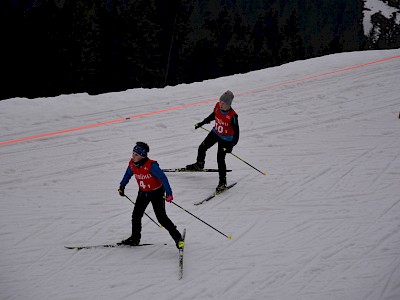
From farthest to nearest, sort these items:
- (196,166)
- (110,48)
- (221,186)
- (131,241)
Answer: (110,48) < (196,166) < (221,186) < (131,241)

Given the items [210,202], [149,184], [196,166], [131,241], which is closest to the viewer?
[149,184]

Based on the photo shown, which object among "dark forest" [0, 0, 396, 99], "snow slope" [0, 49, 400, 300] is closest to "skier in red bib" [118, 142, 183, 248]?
"snow slope" [0, 49, 400, 300]

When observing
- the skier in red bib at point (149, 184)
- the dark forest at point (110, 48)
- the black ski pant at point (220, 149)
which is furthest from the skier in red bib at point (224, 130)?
the dark forest at point (110, 48)

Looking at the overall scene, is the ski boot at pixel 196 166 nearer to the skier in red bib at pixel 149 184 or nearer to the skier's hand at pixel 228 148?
the skier's hand at pixel 228 148

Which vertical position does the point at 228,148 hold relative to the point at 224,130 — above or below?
below

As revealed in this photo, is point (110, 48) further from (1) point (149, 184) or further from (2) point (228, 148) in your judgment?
(1) point (149, 184)

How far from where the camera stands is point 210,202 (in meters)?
7.19

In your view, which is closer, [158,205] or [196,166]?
[158,205]

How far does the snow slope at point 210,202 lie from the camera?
17.3 feet

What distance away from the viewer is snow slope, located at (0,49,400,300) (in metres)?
Answer: 5.26

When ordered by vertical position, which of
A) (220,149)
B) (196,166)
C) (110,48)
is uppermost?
(110,48)

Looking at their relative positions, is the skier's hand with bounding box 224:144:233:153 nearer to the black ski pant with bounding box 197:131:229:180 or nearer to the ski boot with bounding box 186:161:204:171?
the black ski pant with bounding box 197:131:229:180

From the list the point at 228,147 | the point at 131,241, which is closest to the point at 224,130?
the point at 228,147

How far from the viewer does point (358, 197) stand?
723 centimetres
